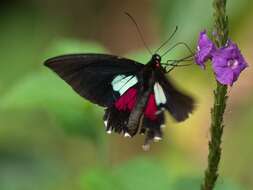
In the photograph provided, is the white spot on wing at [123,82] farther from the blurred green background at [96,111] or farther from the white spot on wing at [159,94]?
the blurred green background at [96,111]

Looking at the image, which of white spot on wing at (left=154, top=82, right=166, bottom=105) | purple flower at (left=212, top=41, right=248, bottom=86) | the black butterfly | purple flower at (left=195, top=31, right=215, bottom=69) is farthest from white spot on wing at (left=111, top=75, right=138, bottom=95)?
purple flower at (left=212, top=41, right=248, bottom=86)

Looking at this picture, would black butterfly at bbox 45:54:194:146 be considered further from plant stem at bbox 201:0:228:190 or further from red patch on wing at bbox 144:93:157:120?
plant stem at bbox 201:0:228:190

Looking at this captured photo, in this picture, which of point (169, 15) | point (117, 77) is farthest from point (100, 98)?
point (169, 15)

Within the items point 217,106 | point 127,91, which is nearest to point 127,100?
point 127,91

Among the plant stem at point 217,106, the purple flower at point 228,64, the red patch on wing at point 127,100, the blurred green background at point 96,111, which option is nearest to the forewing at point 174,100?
the red patch on wing at point 127,100

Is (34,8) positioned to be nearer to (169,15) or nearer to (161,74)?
(169,15)

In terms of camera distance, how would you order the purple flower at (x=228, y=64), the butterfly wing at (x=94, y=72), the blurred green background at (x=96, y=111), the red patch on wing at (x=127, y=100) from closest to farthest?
the purple flower at (x=228, y=64) → the butterfly wing at (x=94, y=72) → the red patch on wing at (x=127, y=100) → the blurred green background at (x=96, y=111)
